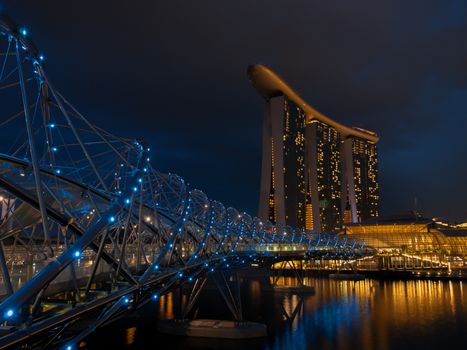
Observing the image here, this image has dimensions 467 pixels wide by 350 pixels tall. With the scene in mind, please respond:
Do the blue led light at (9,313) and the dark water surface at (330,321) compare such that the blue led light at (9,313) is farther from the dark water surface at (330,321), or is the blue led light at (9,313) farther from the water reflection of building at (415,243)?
the water reflection of building at (415,243)

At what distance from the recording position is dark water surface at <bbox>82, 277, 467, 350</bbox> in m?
35.3

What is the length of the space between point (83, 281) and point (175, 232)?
7.70 m

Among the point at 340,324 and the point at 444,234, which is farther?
the point at 444,234

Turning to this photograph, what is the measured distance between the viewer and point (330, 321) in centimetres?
4484

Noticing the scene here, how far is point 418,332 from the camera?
39.3 meters

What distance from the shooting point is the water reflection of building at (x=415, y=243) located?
11425cm

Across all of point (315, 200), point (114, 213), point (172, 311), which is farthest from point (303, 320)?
point (315, 200)

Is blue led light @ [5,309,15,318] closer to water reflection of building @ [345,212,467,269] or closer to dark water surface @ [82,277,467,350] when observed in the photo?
dark water surface @ [82,277,467,350]

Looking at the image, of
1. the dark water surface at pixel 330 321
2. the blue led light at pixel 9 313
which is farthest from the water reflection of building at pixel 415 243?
the blue led light at pixel 9 313

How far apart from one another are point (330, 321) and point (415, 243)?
283 feet

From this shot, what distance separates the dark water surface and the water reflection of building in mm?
46620

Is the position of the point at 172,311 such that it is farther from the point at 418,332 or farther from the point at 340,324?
the point at 418,332

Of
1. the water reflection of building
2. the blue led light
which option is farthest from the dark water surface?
the water reflection of building

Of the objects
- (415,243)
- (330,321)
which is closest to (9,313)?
(330,321)
